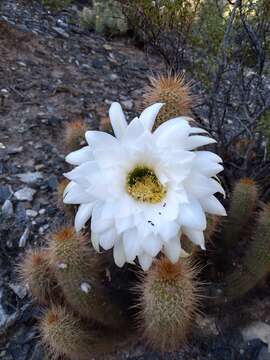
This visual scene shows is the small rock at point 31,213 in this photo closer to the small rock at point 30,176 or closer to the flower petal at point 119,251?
the small rock at point 30,176

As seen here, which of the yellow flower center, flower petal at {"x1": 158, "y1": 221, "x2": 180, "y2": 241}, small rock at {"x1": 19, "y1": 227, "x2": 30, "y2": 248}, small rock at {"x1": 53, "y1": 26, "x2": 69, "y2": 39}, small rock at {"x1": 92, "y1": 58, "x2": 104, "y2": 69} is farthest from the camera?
small rock at {"x1": 53, "y1": 26, "x2": 69, "y2": 39}

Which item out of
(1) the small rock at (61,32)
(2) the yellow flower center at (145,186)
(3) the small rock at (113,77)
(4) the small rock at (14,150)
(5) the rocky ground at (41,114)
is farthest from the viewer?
(1) the small rock at (61,32)

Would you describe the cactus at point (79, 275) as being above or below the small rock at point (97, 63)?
above

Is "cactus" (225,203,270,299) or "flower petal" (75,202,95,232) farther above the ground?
"flower petal" (75,202,95,232)

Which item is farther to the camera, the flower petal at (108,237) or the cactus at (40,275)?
the cactus at (40,275)

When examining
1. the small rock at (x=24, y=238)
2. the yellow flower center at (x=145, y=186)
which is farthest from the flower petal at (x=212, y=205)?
the small rock at (x=24, y=238)

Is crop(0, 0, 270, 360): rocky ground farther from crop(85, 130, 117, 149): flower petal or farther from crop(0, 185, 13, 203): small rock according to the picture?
crop(85, 130, 117, 149): flower petal

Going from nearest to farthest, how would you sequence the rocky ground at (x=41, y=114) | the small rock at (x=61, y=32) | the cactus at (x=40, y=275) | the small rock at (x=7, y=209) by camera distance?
the cactus at (x=40, y=275) < the rocky ground at (x=41, y=114) < the small rock at (x=7, y=209) < the small rock at (x=61, y=32)

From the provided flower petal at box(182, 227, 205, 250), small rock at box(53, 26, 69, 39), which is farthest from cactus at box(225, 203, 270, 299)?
small rock at box(53, 26, 69, 39)
